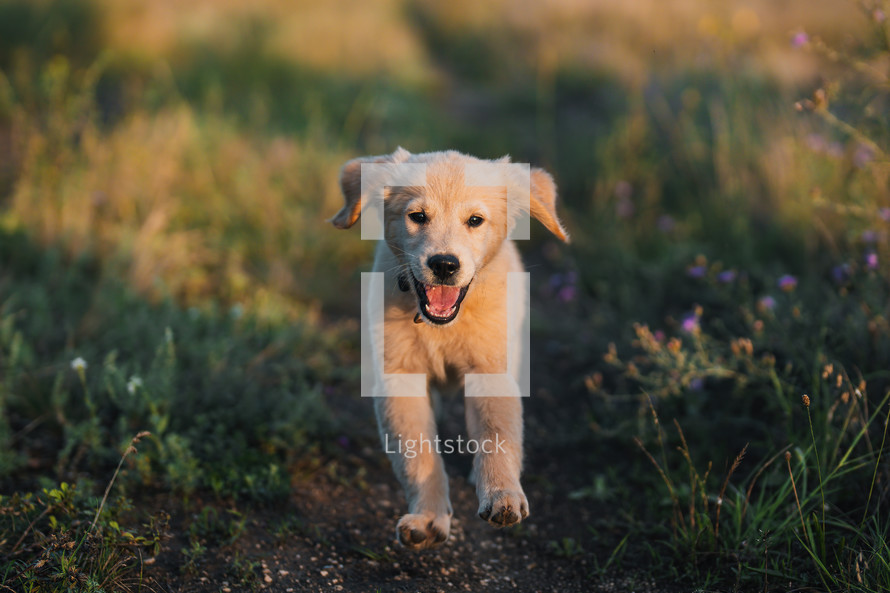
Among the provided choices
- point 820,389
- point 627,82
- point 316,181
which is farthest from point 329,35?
point 820,389

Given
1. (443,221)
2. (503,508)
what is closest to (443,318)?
(443,221)

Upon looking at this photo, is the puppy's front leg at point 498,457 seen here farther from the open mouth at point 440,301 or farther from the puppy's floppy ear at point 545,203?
the puppy's floppy ear at point 545,203

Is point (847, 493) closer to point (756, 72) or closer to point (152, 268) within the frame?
point (152, 268)

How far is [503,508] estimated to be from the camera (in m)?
2.38

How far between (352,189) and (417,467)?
1200mm

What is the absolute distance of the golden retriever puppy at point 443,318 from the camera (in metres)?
2.60

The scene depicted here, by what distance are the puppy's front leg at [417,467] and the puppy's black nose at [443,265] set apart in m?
0.54

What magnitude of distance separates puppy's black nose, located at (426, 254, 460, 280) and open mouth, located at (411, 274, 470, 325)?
10cm

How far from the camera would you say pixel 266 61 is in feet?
27.8

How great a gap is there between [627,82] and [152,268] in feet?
20.3

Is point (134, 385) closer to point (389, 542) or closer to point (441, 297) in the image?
point (389, 542)

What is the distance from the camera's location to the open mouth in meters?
2.66

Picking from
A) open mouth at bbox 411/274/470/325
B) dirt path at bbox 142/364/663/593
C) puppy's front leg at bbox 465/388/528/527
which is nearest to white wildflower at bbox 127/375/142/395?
dirt path at bbox 142/364/663/593

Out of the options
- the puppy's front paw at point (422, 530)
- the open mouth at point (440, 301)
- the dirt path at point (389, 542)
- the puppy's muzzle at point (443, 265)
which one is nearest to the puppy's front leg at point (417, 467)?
the puppy's front paw at point (422, 530)
